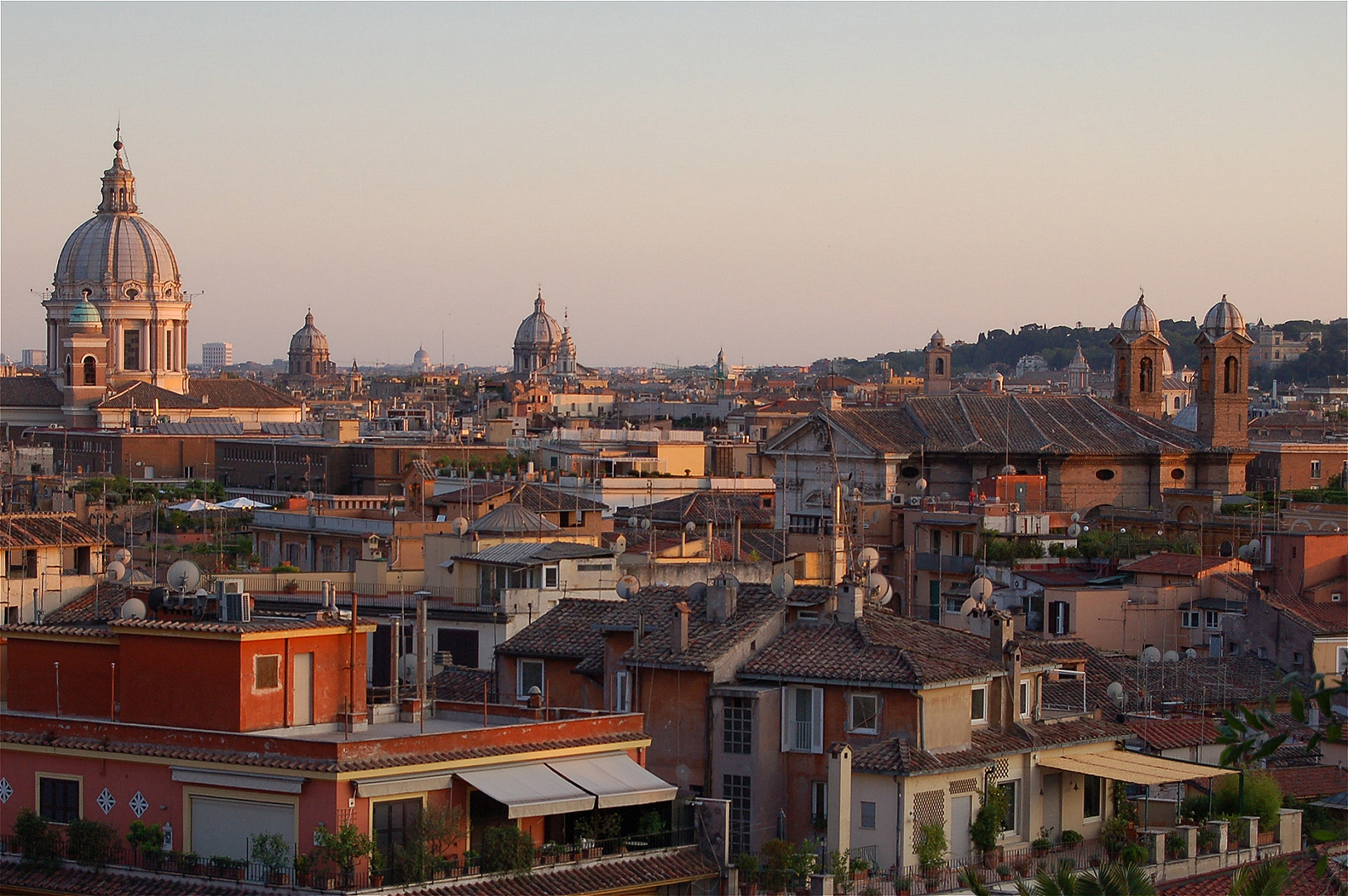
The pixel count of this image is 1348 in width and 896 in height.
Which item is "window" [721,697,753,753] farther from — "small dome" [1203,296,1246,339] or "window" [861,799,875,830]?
"small dome" [1203,296,1246,339]

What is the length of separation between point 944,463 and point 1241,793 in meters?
32.3

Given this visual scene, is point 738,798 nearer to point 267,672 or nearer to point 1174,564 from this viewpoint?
point 267,672

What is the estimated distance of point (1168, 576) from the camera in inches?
1312

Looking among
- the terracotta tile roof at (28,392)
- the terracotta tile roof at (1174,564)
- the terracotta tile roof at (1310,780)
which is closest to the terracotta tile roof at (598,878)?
the terracotta tile roof at (1310,780)

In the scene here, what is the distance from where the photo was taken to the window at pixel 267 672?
1686 centimetres

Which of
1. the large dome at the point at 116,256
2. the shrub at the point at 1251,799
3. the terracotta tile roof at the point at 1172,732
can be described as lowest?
the shrub at the point at 1251,799

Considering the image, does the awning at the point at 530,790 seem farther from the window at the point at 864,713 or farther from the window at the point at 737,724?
the window at the point at 864,713

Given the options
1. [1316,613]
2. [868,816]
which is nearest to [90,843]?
[868,816]

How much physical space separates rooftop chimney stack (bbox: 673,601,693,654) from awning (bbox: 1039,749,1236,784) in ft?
9.48

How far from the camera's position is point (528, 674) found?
71.4 ft

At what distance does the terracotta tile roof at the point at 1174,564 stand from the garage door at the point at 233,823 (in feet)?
Result: 63.3

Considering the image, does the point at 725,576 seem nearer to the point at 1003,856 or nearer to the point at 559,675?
the point at 559,675

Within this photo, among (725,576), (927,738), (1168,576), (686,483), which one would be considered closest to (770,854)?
(927,738)

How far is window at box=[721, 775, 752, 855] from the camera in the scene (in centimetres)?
1892
